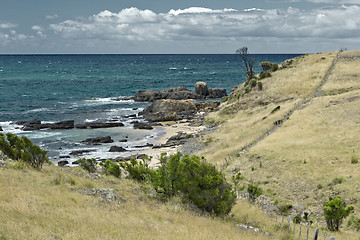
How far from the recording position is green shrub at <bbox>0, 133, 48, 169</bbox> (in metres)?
22.5

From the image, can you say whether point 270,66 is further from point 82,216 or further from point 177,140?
point 82,216

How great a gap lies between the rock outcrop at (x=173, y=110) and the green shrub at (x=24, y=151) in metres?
45.7

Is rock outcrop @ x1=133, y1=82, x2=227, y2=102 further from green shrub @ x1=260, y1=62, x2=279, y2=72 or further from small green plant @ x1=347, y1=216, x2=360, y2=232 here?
small green plant @ x1=347, y1=216, x2=360, y2=232

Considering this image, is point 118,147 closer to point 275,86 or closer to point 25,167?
point 25,167

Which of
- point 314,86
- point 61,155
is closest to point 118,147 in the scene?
point 61,155

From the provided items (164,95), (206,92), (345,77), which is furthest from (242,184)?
(206,92)

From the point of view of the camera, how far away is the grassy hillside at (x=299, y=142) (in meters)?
25.7

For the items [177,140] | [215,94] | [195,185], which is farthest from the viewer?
[215,94]

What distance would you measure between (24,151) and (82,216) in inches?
436

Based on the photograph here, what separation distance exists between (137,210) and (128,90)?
109m

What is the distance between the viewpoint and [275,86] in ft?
223

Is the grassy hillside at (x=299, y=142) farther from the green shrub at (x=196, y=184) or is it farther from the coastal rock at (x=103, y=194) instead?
A: the coastal rock at (x=103, y=194)

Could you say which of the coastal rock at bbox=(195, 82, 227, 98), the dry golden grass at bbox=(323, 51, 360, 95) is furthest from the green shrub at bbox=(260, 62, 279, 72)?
the coastal rock at bbox=(195, 82, 227, 98)

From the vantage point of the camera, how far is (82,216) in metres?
13.9
